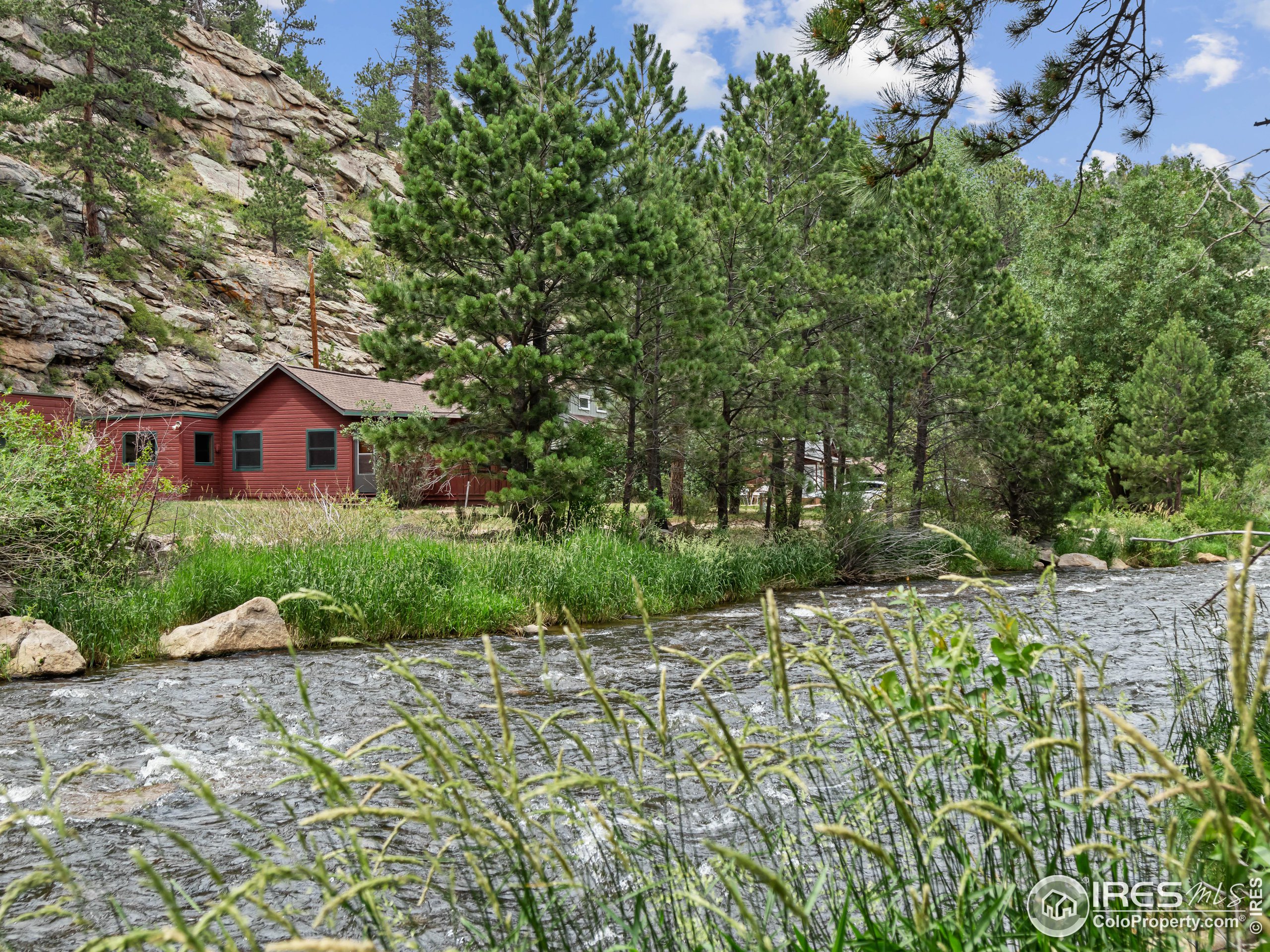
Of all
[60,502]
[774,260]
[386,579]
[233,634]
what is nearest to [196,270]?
[774,260]

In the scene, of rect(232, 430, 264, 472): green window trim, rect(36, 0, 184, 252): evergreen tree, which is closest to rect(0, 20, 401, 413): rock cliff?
rect(36, 0, 184, 252): evergreen tree

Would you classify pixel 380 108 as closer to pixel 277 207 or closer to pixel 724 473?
pixel 277 207

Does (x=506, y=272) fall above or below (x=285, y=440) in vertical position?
above

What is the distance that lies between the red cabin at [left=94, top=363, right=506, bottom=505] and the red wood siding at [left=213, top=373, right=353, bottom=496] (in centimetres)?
3

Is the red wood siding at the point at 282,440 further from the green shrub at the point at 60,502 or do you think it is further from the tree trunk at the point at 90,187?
the green shrub at the point at 60,502

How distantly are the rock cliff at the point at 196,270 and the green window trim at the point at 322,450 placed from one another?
21.3 ft

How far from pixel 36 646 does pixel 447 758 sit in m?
9.27

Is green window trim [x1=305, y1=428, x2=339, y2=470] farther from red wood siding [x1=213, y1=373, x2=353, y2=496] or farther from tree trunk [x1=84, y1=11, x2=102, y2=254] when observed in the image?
tree trunk [x1=84, y1=11, x2=102, y2=254]

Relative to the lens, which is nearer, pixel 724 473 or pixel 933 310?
pixel 724 473

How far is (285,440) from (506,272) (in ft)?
55.0

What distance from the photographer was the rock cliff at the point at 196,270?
29734 millimetres

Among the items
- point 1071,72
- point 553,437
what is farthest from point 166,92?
point 1071,72

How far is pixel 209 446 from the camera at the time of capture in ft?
94.6

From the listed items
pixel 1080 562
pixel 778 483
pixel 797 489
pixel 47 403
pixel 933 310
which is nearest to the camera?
pixel 1080 562
